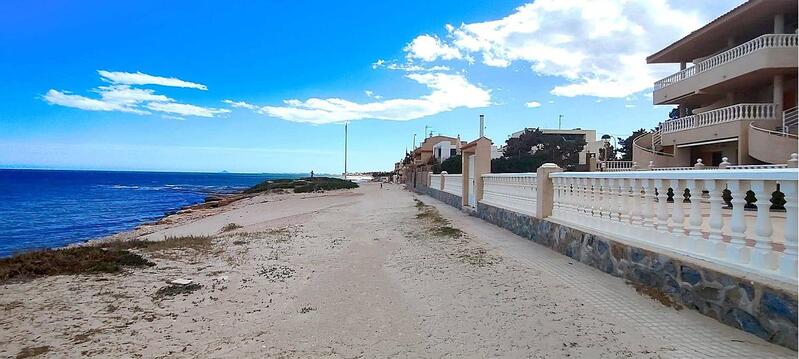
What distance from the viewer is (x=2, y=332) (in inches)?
160

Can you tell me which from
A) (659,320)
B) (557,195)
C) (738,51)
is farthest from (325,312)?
(738,51)

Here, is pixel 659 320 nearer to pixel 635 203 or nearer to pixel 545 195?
pixel 635 203

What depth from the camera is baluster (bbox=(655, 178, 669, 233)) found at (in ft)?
15.4

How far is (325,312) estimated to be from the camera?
4.66m

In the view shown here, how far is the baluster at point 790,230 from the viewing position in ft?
10.5

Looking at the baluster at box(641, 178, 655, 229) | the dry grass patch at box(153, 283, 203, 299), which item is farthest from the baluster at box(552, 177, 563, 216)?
the dry grass patch at box(153, 283, 203, 299)

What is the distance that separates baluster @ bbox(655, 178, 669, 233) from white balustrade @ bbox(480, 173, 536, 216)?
12.9ft

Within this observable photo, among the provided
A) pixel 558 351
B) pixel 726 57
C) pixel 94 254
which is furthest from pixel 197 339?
pixel 726 57

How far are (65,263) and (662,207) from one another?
8241mm

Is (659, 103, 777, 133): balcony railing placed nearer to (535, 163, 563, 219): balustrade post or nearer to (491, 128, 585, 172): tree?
(535, 163, 563, 219): balustrade post

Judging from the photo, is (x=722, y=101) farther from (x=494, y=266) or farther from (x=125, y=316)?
(x=125, y=316)

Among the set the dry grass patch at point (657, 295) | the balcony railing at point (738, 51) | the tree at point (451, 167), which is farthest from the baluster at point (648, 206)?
the tree at point (451, 167)

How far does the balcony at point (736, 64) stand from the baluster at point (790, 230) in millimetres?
16275

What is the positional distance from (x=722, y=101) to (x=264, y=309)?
22224mm
